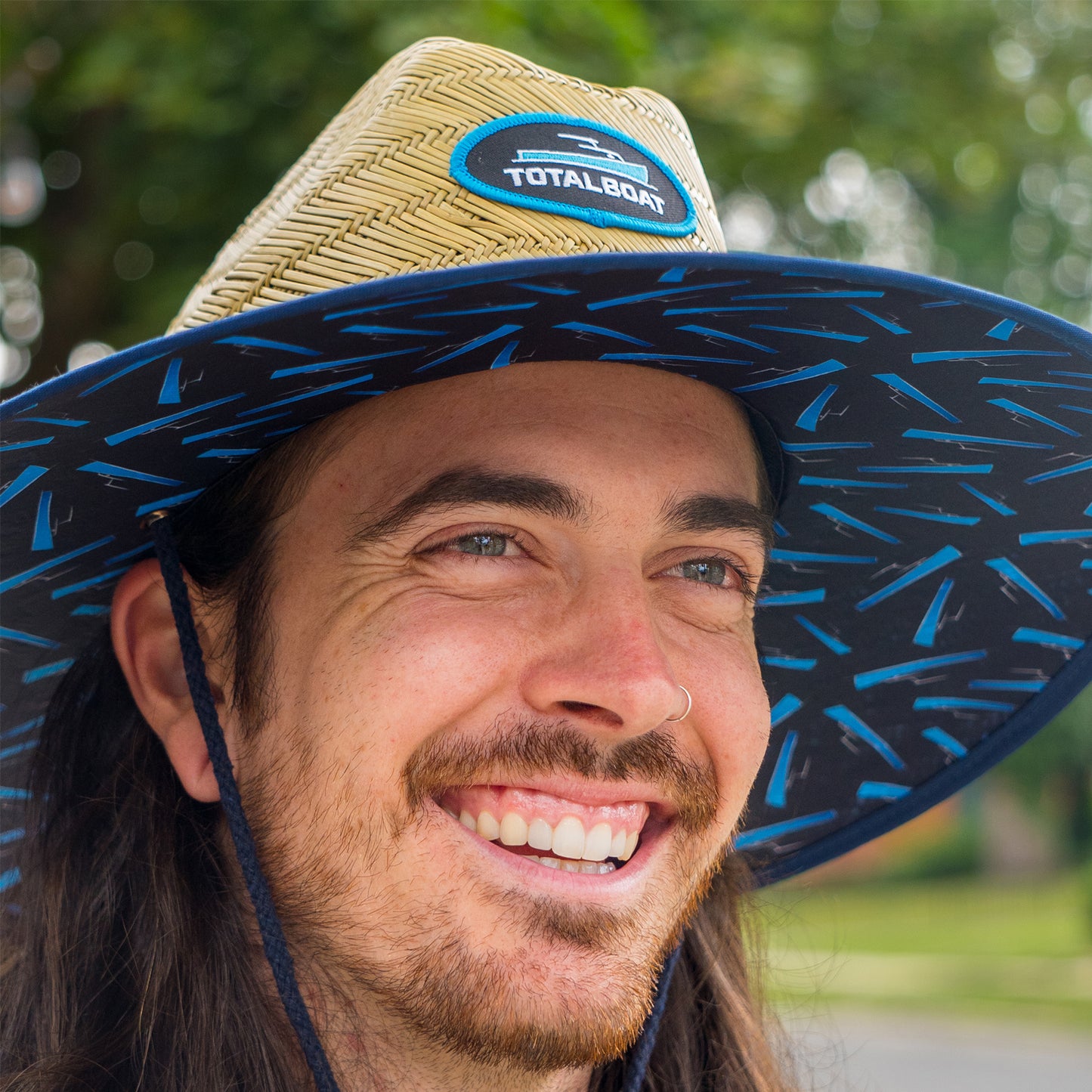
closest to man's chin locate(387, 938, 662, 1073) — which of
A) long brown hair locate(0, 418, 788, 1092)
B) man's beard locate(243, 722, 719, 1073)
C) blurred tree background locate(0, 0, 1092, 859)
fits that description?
man's beard locate(243, 722, 719, 1073)

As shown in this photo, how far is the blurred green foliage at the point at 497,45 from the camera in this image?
390cm

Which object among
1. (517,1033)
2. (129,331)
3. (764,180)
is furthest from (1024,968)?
(517,1033)

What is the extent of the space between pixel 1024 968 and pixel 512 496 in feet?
53.0

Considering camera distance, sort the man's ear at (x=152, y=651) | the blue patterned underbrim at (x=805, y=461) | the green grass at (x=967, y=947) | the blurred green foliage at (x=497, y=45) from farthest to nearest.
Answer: the green grass at (x=967, y=947)
the blurred green foliage at (x=497, y=45)
the man's ear at (x=152, y=651)
the blue patterned underbrim at (x=805, y=461)

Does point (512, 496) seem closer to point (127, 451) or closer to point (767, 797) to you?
point (127, 451)

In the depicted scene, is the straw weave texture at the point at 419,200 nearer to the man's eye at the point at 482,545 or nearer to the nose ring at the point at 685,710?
the man's eye at the point at 482,545

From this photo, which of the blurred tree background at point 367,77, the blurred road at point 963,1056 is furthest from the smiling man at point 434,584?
the blurred road at point 963,1056

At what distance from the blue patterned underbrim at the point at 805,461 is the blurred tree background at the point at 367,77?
175 centimetres

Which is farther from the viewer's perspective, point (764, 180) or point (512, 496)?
point (764, 180)

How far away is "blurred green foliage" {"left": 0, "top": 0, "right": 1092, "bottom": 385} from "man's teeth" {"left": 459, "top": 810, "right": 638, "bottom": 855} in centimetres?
260

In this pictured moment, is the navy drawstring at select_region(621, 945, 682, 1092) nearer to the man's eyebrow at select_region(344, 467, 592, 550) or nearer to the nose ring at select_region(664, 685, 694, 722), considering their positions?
the nose ring at select_region(664, 685, 694, 722)

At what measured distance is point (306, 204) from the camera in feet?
5.71

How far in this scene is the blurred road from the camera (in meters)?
10.6

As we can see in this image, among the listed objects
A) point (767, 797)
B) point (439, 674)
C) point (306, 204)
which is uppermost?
point (306, 204)
